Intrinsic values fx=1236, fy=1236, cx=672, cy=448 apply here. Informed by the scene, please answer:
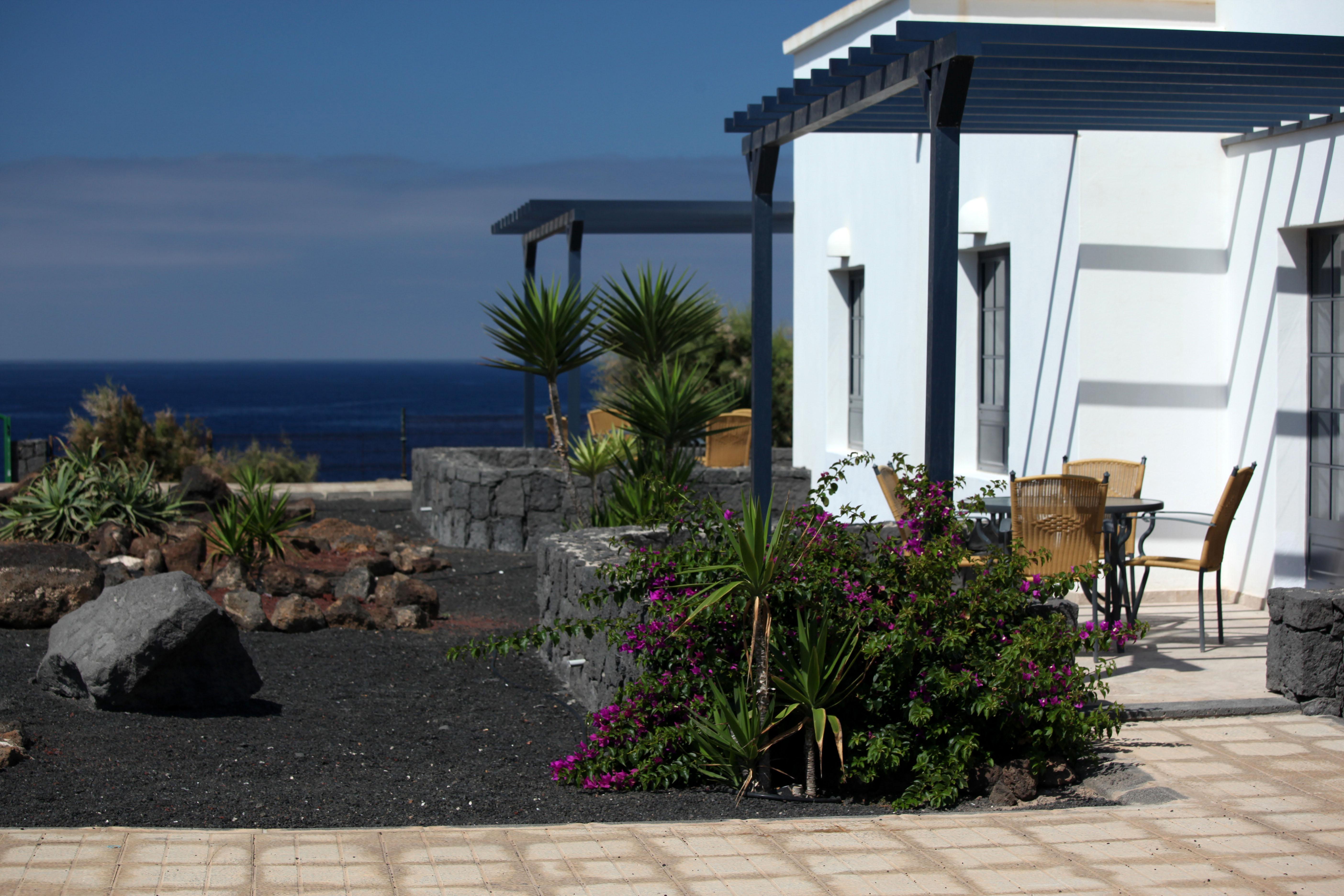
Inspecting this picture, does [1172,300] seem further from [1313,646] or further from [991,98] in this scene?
[1313,646]

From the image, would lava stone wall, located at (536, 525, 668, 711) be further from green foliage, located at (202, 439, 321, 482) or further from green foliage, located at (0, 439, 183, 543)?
green foliage, located at (202, 439, 321, 482)

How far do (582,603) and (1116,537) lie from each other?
2.59 meters

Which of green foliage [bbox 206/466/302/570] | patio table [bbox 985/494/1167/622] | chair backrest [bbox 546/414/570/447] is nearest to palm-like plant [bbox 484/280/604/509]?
chair backrest [bbox 546/414/570/447]

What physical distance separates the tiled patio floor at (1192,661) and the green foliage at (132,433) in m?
11.5

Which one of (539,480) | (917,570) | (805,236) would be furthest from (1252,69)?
(539,480)

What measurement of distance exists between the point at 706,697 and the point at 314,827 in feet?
4.61

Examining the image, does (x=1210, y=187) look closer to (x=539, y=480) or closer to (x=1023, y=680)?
(x=1023, y=680)

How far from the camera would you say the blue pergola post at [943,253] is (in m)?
4.82

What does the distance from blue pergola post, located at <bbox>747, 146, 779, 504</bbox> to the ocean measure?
612 cm

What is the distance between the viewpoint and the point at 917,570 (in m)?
4.42

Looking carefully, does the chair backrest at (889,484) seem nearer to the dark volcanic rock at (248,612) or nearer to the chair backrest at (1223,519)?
the chair backrest at (1223,519)

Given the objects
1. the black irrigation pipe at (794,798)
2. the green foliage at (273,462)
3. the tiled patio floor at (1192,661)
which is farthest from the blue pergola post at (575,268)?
the black irrigation pipe at (794,798)

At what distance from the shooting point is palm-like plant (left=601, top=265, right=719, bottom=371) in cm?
921

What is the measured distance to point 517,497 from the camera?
1092 cm
